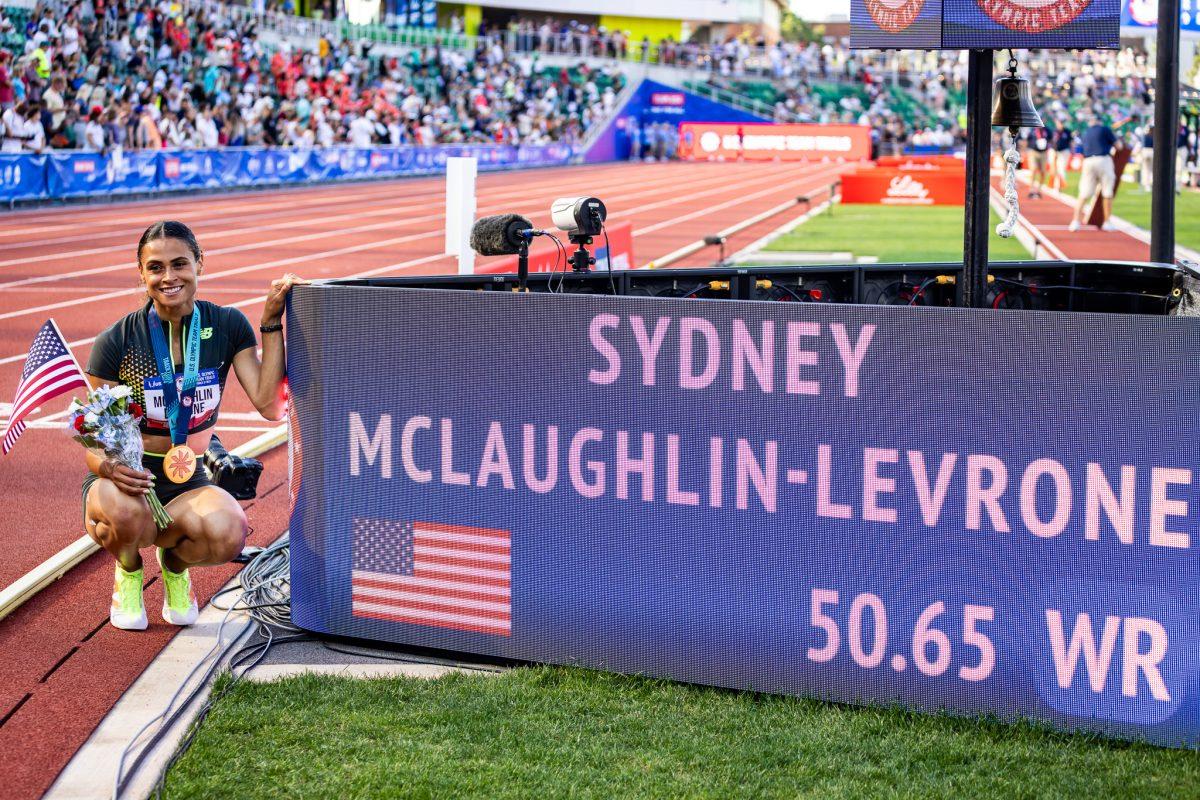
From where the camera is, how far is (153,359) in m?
5.50

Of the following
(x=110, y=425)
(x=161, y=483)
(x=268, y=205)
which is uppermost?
(x=268, y=205)

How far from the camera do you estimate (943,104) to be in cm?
7325

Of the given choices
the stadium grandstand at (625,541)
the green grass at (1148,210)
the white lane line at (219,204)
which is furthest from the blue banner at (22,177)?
the stadium grandstand at (625,541)

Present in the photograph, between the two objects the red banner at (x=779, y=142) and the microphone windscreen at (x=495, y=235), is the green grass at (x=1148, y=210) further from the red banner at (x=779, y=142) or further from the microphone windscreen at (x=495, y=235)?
the microphone windscreen at (x=495, y=235)

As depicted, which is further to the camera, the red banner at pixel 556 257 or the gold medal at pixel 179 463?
the red banner at pixel 556 257

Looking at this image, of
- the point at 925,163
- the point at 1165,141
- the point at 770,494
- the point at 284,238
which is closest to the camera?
the point at 770,494

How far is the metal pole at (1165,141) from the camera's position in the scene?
32.3 ft

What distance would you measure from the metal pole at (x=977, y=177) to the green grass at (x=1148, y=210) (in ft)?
56.8

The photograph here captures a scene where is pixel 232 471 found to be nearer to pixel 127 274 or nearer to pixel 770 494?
pixel 770 494

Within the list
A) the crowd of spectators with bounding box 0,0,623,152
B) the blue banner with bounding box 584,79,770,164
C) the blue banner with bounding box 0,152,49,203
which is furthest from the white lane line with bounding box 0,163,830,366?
the blue banner with bounding box 584,79,770,164

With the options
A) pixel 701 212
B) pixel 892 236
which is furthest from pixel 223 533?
pixel 701 212

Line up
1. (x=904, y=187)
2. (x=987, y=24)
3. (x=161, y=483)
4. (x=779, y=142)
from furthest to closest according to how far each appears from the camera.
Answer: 1. (x=779, y=142)
2. (x=904, y=187)
3. (x=161, y=483)
4. (x=987, y=24)

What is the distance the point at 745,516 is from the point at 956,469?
0.69 m

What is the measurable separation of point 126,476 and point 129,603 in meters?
0.55
